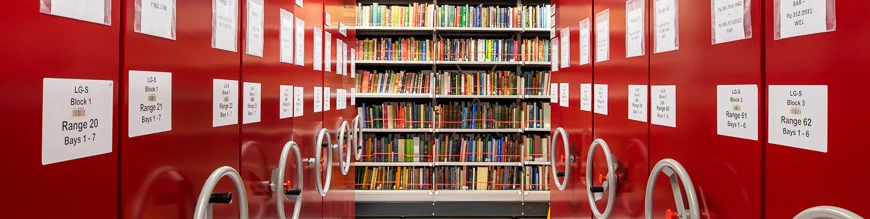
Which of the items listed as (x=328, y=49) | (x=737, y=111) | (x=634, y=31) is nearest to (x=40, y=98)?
(x=737, y=111)

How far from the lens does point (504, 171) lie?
4051mm

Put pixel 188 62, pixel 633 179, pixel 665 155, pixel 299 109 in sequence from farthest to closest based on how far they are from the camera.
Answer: pixel 299 109 → pixel 633 179 → pixel 665 155 → pixel 188 62

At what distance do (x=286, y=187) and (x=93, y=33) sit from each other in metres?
1.03

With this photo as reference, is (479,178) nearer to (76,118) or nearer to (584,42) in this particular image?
(584,42)

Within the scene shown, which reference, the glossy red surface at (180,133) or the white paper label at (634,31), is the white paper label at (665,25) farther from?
the glossy red surface at (180,133)

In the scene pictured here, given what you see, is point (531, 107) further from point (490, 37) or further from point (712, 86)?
point (712, 86)

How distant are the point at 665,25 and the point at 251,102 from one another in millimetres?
1162

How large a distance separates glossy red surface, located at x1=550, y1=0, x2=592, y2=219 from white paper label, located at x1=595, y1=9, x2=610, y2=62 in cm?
10

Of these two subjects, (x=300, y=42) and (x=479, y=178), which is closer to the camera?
(x=300, y=42)

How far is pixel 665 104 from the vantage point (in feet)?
4.01

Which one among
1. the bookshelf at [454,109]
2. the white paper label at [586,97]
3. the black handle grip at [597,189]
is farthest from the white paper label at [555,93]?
the bookshelf at [454,109]

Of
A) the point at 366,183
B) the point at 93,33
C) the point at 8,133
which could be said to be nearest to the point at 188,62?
the point at 93,33

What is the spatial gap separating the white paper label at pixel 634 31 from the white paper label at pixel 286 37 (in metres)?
1.13

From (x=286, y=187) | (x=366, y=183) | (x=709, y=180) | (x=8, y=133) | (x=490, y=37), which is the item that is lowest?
(x=366, y=183)
